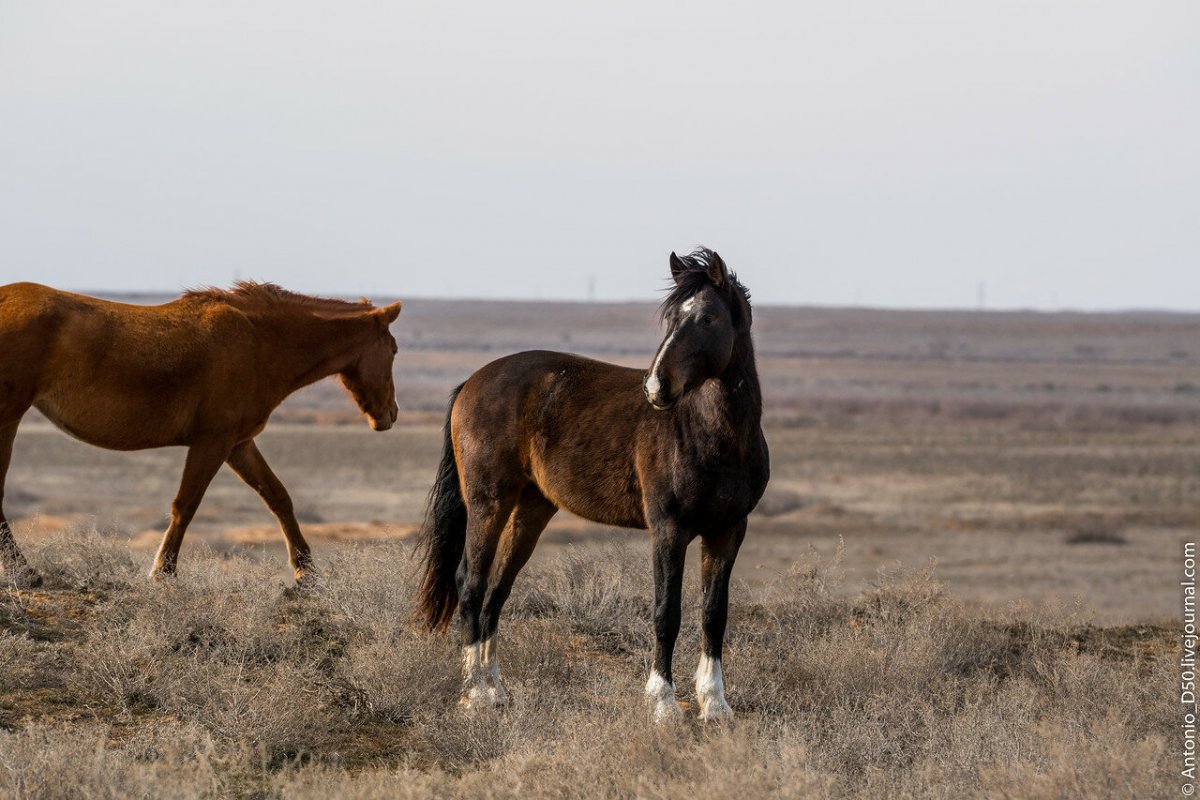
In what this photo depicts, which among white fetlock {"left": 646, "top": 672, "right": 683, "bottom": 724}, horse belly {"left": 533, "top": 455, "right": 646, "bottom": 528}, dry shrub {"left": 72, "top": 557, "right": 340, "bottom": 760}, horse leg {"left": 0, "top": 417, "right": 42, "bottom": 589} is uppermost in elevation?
horse belly {"left": 533, "top": 455, "right": 646, "bottom": 528}

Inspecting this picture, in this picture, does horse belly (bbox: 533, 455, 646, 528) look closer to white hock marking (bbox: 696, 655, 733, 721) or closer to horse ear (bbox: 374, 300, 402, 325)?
white hock marking (bbox: 696, 655, 733, 721)

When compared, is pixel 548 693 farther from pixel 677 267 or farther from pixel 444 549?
pixel 677 267

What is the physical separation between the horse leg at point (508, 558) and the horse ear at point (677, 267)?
4.93 feet

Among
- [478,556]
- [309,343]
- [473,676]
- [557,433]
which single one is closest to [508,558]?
[478,556]

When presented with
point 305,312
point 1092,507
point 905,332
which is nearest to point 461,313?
point 905,332

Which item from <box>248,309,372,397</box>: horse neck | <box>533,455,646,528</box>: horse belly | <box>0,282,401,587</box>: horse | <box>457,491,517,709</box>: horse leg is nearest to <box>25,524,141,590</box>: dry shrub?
<box>0,282,401,587</box>: horse

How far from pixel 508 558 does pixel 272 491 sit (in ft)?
9.65

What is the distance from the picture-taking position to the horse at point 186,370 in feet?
27.3

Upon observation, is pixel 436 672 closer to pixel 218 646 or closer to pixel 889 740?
pixel 218 646

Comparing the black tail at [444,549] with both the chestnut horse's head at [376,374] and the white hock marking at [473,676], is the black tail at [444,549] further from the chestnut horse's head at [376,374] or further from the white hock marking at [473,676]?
the chestnut horse's head at [376,374]

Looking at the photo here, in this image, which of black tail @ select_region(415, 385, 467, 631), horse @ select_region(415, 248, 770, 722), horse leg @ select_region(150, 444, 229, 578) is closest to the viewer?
horse @ select_region(415, 248, 770, 722)

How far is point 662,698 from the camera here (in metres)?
6.64

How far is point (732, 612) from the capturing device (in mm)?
9688

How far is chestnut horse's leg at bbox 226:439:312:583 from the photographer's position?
966 cm
